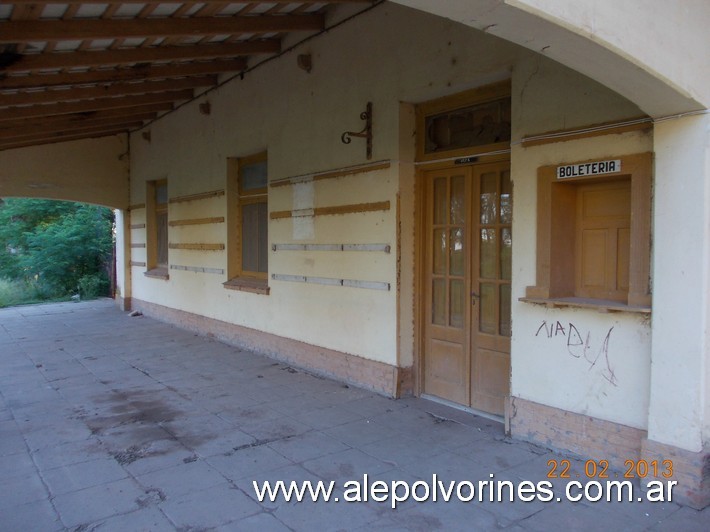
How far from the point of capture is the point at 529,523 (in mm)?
3338

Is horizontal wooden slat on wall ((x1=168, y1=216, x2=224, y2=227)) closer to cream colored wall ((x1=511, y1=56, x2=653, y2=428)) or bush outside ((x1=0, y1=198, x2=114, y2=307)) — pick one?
cream colored wall ((x1=511, y1=56, x2=653, y2=428))

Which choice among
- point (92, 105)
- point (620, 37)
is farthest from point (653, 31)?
point (92, 105)

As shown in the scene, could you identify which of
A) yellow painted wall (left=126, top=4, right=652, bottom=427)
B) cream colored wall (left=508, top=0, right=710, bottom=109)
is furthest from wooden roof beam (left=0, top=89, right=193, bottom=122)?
cream colored wall (left=508, top=0, right=710, bottom=109)

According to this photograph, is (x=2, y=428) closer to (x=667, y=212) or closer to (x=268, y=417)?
(x=268, y=417)

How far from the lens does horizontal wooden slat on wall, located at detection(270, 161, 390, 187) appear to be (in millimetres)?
5919

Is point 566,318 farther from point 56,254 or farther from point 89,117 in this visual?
point 56,254

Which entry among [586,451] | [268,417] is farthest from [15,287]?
[586,451]

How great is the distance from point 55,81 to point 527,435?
21.7 feet

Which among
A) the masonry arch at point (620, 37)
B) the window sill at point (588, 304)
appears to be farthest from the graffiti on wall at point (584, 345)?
the masonry arch at point (620, 37)

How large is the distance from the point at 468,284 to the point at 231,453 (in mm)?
2634

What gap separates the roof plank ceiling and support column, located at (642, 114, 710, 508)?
3501 mm

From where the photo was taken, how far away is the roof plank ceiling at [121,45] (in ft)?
16.6

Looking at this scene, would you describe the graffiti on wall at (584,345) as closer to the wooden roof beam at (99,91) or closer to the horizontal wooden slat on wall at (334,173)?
the horizontal wooden slat on wall at (334,173)

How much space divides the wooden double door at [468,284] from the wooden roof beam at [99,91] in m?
4.98
